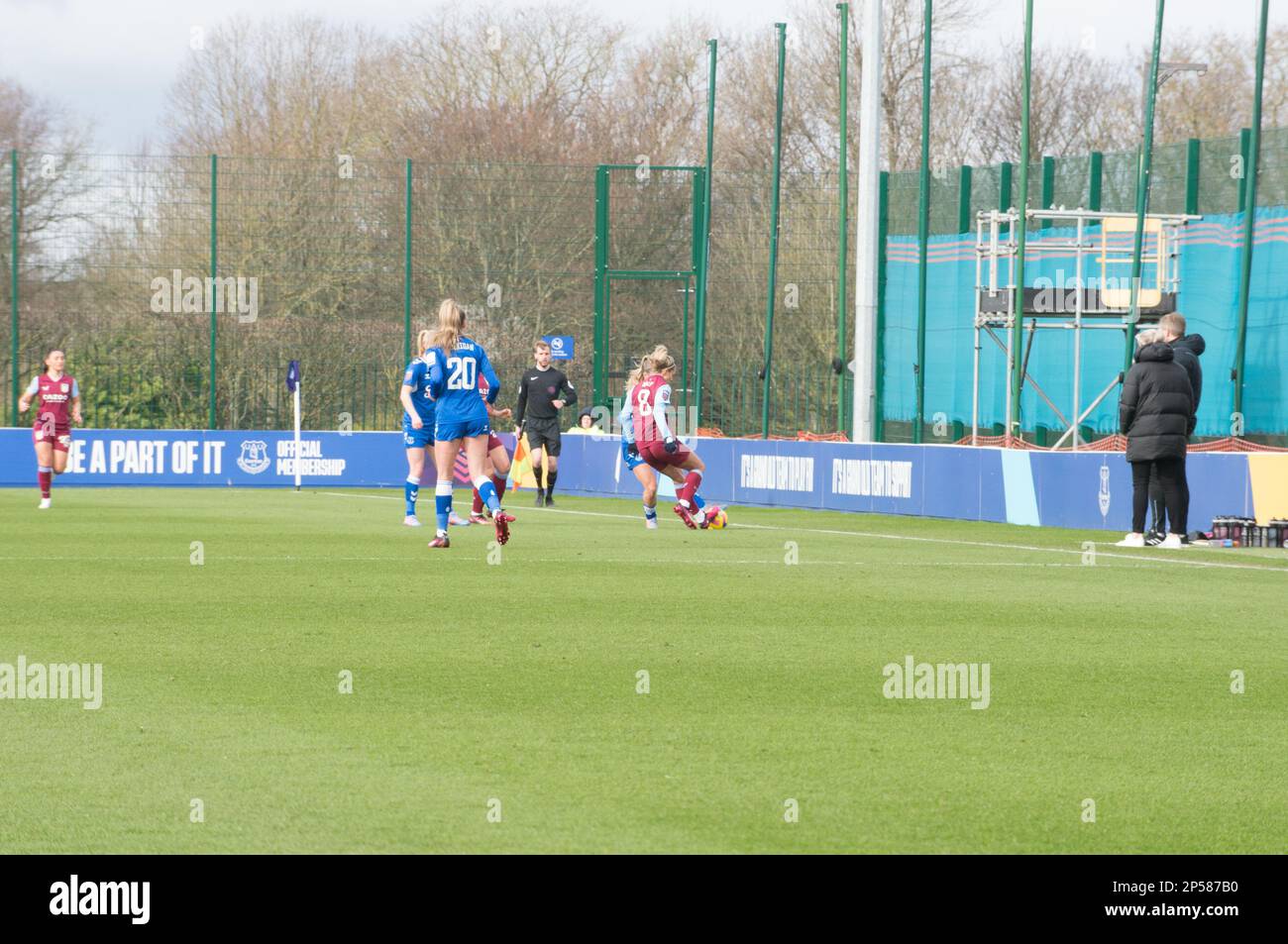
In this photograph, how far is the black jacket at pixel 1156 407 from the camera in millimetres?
18734

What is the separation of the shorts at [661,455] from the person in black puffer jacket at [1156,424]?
4490 mm

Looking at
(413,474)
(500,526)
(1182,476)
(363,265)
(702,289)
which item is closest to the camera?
(500,526)

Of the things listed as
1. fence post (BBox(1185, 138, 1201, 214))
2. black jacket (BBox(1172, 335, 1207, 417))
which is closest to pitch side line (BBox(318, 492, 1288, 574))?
black jacket (BBox(1172, 335, 1207, 417))

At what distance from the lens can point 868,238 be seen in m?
28.2

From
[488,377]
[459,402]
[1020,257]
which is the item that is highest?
[1020,257]

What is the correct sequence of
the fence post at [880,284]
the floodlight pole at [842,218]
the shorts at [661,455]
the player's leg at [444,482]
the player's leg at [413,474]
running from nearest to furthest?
the player's leg at [444,482], the shorts at [661,455], the player's leg at [413,474], the floodlight pole at [842,218], the fence post at [880,284]

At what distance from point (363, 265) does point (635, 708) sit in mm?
31821

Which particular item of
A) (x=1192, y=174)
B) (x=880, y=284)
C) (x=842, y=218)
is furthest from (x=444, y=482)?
(x=880, y=284)

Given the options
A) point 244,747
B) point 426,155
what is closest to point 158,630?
point 244,747

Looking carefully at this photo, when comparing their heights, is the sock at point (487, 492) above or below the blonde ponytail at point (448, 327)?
below

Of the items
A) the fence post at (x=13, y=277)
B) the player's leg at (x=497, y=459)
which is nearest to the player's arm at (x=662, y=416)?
the player's leg at (x=497, y=459)

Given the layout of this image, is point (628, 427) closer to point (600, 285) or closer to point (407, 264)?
point (600, 285)

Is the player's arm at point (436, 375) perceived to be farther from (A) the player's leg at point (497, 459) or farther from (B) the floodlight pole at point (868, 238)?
(B) the floodlight pole at point (868, 238)
